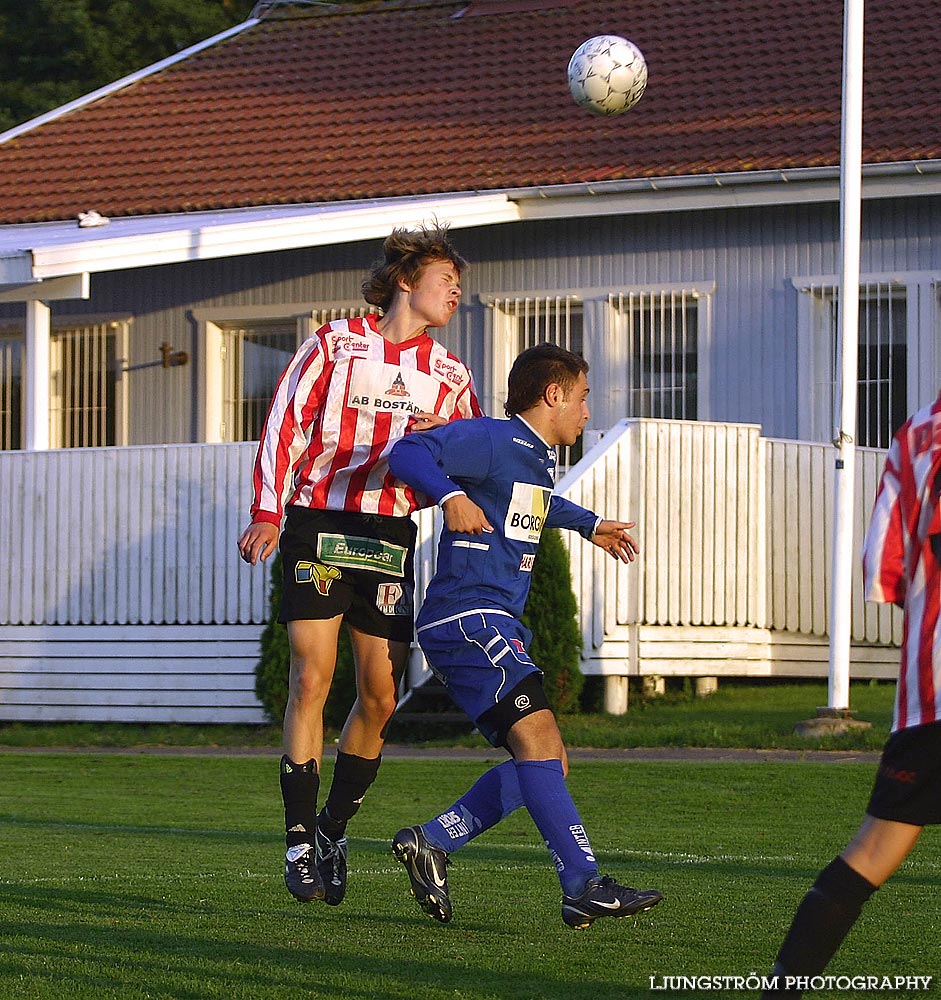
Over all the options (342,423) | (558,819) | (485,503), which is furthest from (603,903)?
(342,423)

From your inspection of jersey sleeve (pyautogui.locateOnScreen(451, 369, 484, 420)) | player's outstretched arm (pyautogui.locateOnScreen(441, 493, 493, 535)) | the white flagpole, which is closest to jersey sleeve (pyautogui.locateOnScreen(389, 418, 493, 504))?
player's outstretched arm (pyautogui.locateOnScreen(441, 493, 493, 535))

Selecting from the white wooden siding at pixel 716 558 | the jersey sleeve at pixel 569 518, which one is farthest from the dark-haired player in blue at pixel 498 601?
the white wooden siding at pixel 716 558

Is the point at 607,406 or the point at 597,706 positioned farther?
the point at 607,406

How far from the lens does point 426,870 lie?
18.6 ft

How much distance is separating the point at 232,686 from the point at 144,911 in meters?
9.75

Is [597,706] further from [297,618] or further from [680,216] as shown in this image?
[297,618]

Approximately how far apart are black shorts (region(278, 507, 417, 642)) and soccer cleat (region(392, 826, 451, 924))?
2.88 feet

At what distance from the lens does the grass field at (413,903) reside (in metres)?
4.92

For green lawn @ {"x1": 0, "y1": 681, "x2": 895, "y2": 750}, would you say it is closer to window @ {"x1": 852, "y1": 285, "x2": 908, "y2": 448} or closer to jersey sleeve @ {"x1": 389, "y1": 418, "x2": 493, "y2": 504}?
window @ {"x1": 852, "y1": 285, "x2": 908, "y2": 448}

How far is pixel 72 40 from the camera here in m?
32.5

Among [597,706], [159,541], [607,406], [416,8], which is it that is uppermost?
[416,8]

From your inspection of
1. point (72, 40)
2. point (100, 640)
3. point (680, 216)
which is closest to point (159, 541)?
point (100, 640)

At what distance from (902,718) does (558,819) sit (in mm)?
1611

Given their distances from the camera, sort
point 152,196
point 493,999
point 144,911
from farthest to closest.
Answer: point 152,196 < point 144,911 < point 493,999
